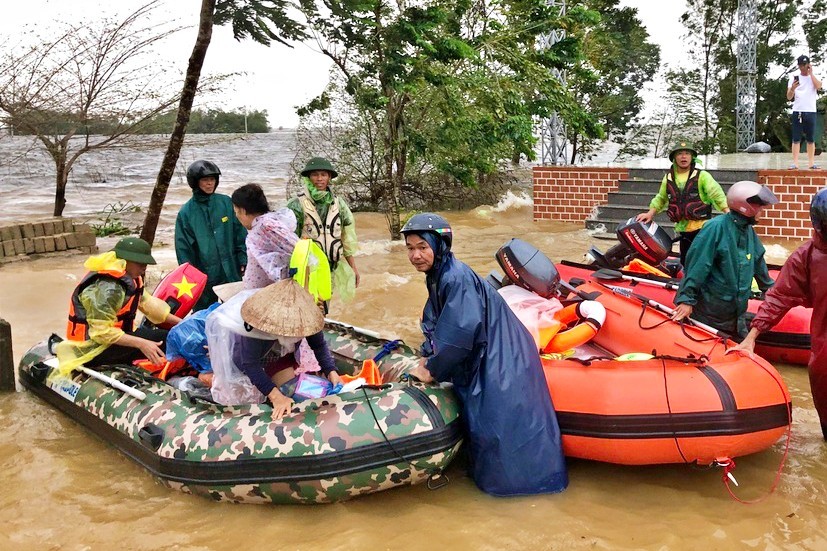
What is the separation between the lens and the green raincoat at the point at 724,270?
4.53m

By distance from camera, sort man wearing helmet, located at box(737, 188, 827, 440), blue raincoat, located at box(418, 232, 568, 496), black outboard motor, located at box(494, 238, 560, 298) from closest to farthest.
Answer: blue raincoat, located at box(418, 232, 568, 496) < man wearing helmet, located at box(737, 188, 827, 440) < black outboard motor, located at box(494, 238, 560, 298)

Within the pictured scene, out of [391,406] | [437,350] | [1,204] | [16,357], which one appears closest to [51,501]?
[391,406]

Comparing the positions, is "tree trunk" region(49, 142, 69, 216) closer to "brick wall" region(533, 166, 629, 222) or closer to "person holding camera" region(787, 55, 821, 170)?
"brick wall" region(533, 166, 629, 222)

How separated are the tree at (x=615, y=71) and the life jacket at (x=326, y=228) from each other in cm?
1132

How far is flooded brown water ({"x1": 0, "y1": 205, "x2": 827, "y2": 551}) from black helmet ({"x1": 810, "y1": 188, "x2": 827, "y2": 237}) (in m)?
1.25

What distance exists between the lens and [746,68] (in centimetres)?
1655

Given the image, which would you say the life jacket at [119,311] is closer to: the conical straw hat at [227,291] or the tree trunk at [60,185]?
the conical straw hat at [227,291]

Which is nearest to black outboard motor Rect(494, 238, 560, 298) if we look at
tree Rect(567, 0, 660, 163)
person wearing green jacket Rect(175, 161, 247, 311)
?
person wearing green jacket Rect(175, 161, 247, 311)

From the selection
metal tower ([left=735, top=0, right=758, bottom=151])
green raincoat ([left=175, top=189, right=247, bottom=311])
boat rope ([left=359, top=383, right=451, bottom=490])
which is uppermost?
metal tower ([left=735, top=0, right=758, bottom=151])

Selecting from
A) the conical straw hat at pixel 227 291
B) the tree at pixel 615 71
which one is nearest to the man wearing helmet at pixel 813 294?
the conical straw hat at pixel 227 291

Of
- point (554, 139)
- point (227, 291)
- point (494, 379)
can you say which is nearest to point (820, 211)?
point (494, 379)

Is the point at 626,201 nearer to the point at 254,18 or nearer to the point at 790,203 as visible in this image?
the point at 790,203

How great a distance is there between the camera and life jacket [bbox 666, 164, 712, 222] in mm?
5883

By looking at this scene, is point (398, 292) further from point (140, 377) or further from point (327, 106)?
point (327, 106)
